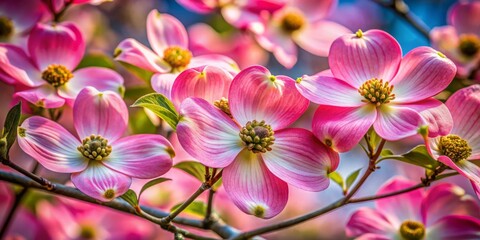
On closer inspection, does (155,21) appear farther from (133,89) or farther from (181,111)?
(181,111)

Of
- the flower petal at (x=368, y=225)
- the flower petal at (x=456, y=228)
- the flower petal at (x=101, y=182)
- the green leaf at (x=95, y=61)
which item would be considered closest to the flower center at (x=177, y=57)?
the green leaf at (x=95, y=61)

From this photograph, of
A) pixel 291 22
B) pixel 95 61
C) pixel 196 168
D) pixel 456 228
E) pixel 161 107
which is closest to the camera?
pixel 161 107

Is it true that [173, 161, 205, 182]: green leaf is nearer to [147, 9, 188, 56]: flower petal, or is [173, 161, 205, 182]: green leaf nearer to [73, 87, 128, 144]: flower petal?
[73, 87, 128, 144]: flower petal

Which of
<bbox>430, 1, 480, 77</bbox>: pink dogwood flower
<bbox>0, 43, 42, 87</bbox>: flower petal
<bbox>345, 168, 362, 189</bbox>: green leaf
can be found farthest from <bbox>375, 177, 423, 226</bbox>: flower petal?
<bbox>0, 43, 42, 87</bbox>: flower petal

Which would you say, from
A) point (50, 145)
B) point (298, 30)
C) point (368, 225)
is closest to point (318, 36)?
point (298, 30)

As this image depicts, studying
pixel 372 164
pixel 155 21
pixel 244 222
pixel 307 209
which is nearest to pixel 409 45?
pixel 307 209

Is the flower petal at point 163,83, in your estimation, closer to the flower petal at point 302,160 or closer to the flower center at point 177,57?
the flower center at point 177,57

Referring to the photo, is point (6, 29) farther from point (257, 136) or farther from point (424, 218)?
point (424, 218)
